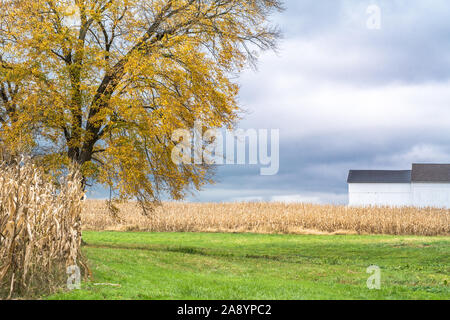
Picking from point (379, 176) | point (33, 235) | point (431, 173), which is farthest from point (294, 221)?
point (33, 235)

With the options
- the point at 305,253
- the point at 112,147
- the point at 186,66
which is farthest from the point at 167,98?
the point at 305,253

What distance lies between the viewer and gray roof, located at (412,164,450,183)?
60562 millimetres

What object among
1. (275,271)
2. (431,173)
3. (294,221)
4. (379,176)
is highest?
(431,173)

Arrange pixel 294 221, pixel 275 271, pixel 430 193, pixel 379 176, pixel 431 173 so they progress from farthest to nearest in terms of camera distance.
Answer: pixel 379 176
pixel 431 173
pixel 430 193
pixel 294 221
pixel 275 271

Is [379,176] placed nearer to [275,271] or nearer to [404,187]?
[404,187]

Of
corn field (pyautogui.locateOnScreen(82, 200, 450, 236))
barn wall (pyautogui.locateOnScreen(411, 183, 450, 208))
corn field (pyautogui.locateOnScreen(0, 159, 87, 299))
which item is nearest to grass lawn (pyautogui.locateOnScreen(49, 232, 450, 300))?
corn field (pyautogui.locateOnScreen(0, 159, 87, 299))

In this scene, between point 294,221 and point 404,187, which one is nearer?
point 294,221

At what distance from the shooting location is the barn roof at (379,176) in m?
62.7

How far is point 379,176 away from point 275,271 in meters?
48.4

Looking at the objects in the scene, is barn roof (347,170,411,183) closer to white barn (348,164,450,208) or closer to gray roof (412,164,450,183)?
white barn (348,164,450,208)

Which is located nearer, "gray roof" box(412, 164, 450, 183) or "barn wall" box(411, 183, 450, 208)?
"barn wall" box(411, 183, 450, 208)

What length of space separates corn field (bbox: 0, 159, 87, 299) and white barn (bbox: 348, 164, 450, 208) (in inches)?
1922

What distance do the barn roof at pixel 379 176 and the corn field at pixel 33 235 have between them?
53325mm

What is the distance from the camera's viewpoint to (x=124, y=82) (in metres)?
22.5
